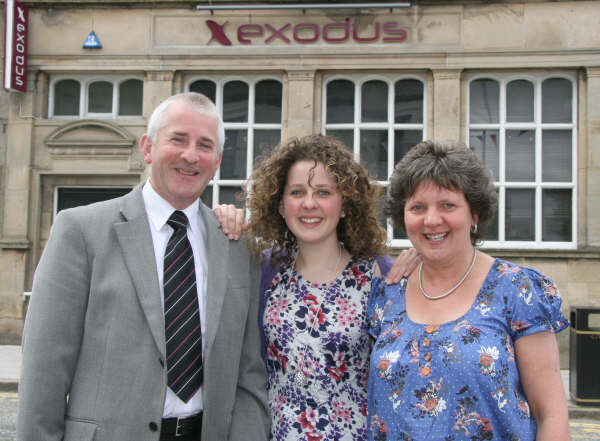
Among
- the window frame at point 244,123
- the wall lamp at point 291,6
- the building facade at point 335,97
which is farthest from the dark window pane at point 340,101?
the wall lamp at point 291,6

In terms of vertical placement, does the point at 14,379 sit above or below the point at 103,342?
below

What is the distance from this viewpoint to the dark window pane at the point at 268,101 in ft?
37.6

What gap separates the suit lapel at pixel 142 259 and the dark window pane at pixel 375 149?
918cm

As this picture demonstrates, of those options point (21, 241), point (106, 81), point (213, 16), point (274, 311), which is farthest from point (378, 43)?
point (274, 311)

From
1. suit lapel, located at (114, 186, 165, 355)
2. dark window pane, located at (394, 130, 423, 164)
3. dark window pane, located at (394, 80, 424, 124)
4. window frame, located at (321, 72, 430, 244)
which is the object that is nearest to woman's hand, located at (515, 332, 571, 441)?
suit lapel, located at (114, 186, 165, 355)

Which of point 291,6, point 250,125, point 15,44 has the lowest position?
point 250,125

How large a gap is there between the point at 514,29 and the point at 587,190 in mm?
3341

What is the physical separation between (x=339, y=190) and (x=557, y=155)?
31.3 feet

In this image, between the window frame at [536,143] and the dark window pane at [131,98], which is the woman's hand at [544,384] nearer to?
the window frame at [536,143]

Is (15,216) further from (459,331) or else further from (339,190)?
(459,331)

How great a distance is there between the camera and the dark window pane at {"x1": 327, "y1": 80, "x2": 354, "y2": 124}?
37.2 ft

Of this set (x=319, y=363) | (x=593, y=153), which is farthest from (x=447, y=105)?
(x=319, y=363)

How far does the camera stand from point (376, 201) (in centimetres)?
300

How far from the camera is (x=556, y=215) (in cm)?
1084
